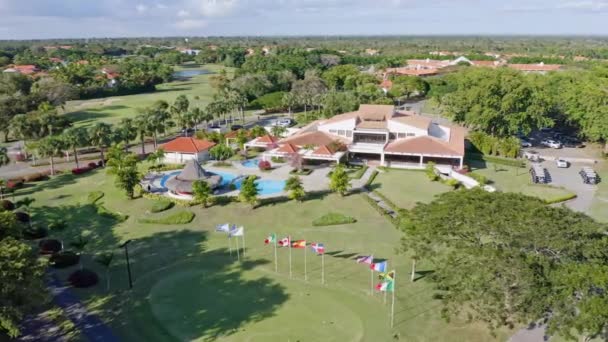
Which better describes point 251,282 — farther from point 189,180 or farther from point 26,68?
point 26,68

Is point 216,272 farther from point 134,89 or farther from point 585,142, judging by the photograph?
point 134,89

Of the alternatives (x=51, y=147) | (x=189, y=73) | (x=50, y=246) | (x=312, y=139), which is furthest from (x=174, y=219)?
(x=189, y=73)

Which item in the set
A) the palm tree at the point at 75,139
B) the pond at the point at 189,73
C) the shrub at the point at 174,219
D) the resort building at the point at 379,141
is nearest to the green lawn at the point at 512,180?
the resort building at the point at 379,141

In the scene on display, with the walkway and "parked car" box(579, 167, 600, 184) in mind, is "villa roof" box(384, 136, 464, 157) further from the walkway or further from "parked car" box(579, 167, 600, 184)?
the walkway

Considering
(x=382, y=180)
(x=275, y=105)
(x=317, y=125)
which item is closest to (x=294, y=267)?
(x=382, y=180)

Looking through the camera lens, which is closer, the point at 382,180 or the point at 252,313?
the point at 252,313

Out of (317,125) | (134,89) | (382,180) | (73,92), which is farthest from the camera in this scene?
(134,89)

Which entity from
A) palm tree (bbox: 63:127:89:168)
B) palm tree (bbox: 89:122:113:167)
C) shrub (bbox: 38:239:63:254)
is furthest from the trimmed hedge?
palm tree (bbox: 63:127:89:168)
